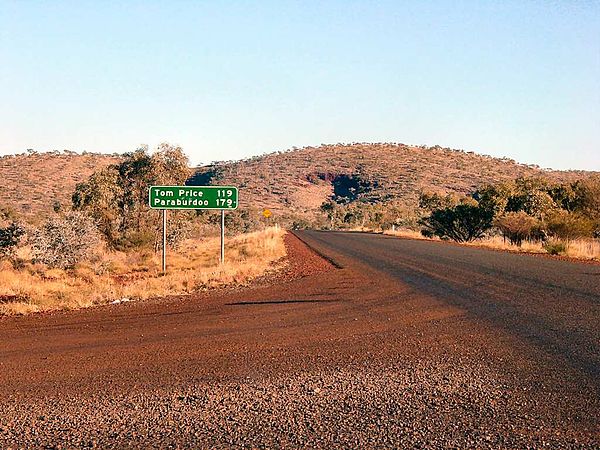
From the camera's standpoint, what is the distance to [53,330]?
33.0 ft

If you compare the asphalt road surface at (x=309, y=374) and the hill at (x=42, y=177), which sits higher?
the hill at (x=42, y=177)

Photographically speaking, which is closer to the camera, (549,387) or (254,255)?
(549,387)

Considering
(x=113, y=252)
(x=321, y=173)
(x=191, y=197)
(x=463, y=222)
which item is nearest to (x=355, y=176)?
(x=321, y=173)

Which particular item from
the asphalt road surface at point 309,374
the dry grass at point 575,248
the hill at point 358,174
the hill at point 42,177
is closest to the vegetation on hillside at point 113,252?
the asphalt road surface at point 309,374

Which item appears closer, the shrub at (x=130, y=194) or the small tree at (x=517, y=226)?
the shrub at (x=130, y=194)

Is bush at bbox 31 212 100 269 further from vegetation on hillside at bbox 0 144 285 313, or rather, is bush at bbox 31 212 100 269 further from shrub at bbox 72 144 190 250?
shrub at bbox 72 144 190 250

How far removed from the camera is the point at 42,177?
8106 centimetres

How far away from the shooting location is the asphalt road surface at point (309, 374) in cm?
498

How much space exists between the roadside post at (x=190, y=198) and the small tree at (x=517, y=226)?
21467 millimetres

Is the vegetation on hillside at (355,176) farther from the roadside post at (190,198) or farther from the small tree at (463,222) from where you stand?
the roadside post at (190,198)

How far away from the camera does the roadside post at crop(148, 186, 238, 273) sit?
2270 centimetres

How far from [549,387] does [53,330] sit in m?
A: 8.04

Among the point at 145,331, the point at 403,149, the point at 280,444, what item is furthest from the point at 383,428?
the point at 403,149

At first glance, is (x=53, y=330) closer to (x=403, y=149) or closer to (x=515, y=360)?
(x=515, y=360)
